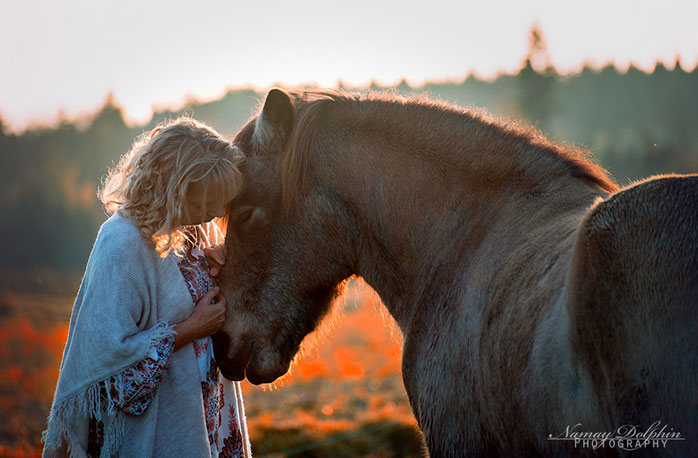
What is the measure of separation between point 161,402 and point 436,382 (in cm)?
123

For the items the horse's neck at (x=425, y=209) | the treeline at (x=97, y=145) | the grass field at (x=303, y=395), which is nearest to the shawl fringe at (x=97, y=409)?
the grass field at (x=303, y=395)

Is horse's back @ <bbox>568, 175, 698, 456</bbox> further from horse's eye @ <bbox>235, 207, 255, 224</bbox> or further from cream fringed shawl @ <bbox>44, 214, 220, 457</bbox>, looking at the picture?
cream fringed shawl @ <bbox>44, 214, 220, 457</bbox>

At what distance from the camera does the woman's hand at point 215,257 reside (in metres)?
2.62

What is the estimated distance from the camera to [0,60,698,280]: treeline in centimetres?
2242

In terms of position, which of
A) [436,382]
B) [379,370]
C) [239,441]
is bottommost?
[379,370]

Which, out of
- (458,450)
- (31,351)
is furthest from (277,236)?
(31,351)

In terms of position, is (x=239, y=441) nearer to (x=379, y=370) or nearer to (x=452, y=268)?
(x=452, y=268)

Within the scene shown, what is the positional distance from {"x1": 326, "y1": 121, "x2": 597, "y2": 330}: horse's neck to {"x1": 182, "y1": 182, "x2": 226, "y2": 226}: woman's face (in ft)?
1.80

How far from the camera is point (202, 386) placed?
2494 mm

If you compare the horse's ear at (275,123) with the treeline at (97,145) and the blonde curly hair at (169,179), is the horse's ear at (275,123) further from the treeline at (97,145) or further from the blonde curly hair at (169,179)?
the treeline at (97,145)

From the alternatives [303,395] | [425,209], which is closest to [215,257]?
[425,209]

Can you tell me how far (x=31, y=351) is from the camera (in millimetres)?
12703

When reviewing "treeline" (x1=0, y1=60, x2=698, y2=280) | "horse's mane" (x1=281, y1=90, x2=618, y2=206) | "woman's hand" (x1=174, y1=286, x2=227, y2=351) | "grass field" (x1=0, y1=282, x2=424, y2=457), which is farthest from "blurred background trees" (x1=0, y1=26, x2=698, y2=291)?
"woman's hand" (x1=174, y1=286, x2=227, y2=351)

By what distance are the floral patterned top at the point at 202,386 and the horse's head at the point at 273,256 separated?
11 cm
